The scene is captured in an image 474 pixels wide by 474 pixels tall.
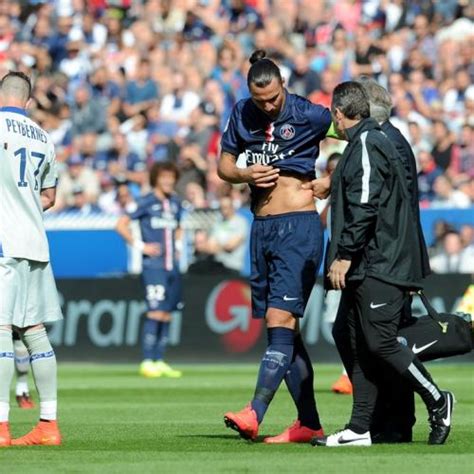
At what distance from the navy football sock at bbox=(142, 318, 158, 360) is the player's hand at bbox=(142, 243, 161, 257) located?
83 centimetres

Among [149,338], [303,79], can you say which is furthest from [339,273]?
[303,79]

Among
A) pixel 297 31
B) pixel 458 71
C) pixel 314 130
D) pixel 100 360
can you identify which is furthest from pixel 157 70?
pixel 314 130

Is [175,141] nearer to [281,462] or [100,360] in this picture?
[100,360]

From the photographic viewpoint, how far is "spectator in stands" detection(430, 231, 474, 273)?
21547 millimetres

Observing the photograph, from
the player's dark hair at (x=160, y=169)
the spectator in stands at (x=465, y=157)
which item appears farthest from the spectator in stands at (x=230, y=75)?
the player's dark hair at (x=160, y=169)

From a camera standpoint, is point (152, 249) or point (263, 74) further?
point (152, 249)

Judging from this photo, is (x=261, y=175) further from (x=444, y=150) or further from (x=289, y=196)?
(x=444, y=150)

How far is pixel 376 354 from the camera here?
33.0 ft

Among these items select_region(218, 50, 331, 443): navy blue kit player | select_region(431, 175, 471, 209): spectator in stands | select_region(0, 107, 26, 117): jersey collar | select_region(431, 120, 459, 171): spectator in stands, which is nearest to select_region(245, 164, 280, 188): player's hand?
select_region(218, 50, 331, 443): navy blue kit player

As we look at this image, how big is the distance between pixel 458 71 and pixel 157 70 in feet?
19.4

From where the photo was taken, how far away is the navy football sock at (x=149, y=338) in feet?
65.6

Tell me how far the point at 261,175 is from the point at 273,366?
1.27 meters

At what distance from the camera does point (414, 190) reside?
10.6 m

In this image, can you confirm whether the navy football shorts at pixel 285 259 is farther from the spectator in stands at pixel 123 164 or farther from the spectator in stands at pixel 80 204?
the spectator in stands at pixel 123 164
